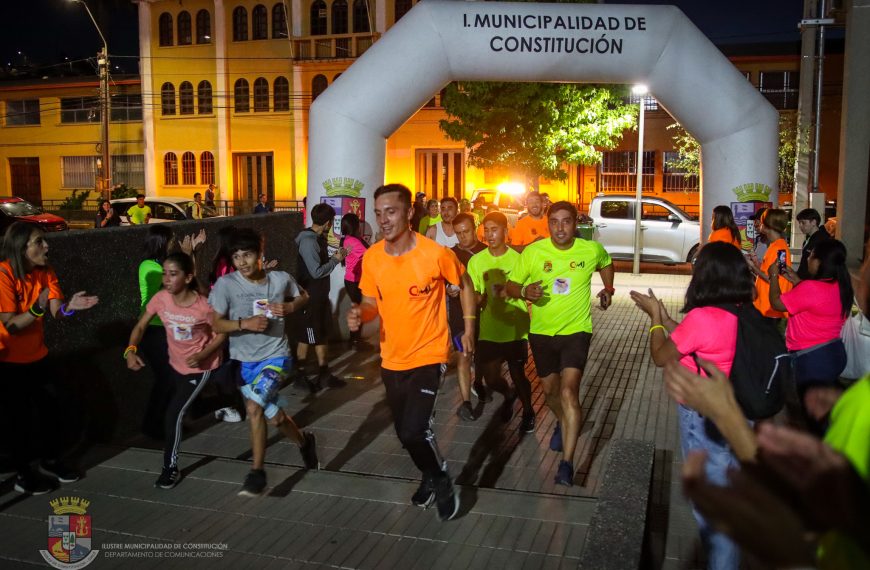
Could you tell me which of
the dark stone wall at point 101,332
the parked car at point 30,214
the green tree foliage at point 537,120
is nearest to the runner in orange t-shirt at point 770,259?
the dark stone wall at point 101,332

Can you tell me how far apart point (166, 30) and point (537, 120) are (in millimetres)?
22448

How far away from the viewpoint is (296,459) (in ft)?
21.5

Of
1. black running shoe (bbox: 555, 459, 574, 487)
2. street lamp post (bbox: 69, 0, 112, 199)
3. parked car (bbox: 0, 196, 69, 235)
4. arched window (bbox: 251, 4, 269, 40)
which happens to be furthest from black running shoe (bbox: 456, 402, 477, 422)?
arched window (bbox: 251, 4, 269, 40)

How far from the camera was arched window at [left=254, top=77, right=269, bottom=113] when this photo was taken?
37.0m

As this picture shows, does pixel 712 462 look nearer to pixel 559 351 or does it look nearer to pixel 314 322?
pixel 559 351

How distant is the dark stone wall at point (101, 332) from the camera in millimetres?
6465

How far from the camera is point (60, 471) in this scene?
19.3ft

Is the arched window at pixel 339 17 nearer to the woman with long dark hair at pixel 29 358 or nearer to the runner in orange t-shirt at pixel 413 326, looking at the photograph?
the woman with long dark hair at pixel 29 358

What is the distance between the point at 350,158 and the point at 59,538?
6643 millimetres

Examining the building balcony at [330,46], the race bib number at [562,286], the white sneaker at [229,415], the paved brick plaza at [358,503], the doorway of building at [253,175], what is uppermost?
the building balcony at [330,46]

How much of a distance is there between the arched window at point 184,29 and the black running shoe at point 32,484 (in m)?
35.4

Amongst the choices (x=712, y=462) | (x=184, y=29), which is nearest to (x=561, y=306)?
(x=712, y=462)

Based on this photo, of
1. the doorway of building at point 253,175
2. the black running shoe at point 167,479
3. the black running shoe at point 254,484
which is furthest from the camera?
the doorway of building at point 253,175

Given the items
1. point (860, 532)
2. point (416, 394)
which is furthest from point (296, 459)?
point (860, 532)
